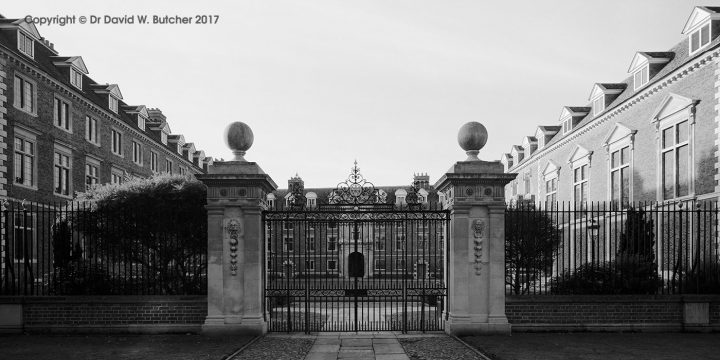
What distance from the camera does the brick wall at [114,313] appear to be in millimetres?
12617

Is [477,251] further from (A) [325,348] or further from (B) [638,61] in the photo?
(B) [638,61]

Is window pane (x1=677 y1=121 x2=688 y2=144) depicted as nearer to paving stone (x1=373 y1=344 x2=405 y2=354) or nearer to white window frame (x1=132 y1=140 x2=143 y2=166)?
paving stone (x1=373 y1=344 x2=405 y2=354)

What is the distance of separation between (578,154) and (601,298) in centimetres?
2619

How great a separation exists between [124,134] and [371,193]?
33.6 m

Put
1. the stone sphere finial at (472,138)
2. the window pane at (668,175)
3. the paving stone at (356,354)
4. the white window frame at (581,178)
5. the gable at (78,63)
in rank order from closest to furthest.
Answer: the paving stone at (356,354) → the stone sphere finial at (472,138) → the window pane at (668,175) → the gable at (78,63) → the white window frame at (581,178)

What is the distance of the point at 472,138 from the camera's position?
12.9 m

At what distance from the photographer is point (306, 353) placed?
35.6ft

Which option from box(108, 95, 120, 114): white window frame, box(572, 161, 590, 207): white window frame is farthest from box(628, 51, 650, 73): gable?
box(108, 95, 120, 114): white window frame

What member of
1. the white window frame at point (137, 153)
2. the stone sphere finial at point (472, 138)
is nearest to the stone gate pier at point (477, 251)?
the stone sphere finial at point (472, 138)

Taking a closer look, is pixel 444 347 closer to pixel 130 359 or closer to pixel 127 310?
pixel 130 359

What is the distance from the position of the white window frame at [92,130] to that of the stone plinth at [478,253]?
29.5 m

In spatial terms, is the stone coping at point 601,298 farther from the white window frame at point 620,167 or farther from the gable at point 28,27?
the gable at point 28,27

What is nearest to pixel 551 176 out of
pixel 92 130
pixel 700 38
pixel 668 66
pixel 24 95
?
pixel 668 66

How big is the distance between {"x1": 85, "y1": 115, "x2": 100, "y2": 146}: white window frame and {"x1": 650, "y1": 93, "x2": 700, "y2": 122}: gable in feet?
101
